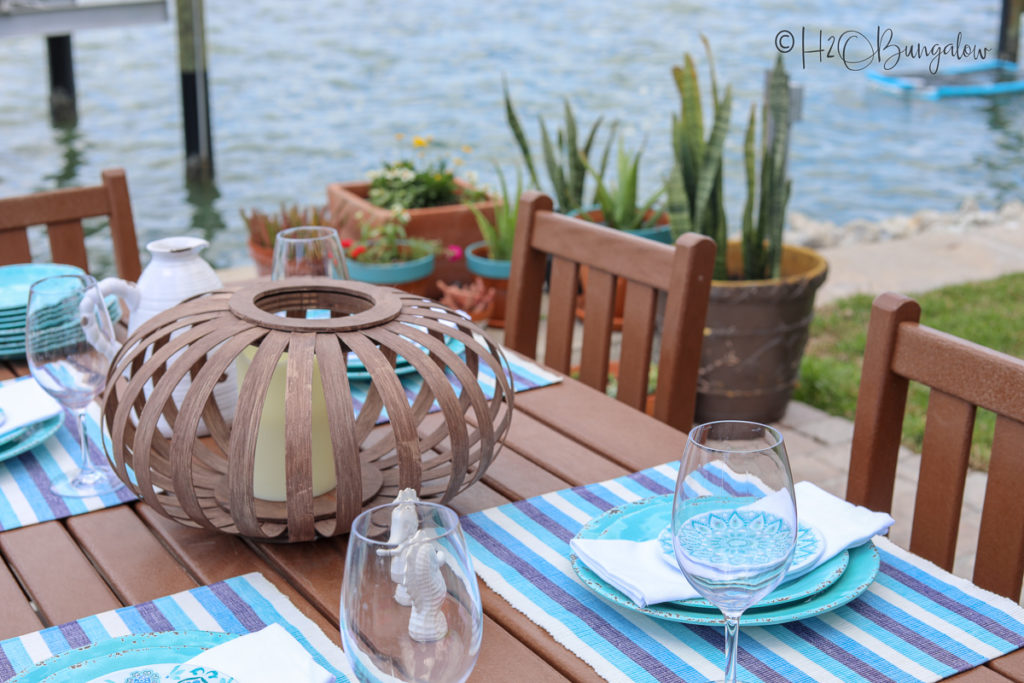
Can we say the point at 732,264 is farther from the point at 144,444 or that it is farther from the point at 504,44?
the point at 504,44

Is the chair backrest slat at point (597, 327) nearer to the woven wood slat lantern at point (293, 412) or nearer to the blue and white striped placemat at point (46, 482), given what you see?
the woven wood slat lantern at point (293, 412)

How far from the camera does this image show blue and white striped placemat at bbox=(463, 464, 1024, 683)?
0.83 metres

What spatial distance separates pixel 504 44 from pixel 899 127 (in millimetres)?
6760

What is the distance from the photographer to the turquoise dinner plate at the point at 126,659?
80 cm

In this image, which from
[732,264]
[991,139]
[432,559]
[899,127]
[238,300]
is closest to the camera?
[432,559]

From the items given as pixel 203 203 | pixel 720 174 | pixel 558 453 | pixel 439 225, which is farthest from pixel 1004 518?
pixel 203 203

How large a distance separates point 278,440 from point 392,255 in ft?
7.70

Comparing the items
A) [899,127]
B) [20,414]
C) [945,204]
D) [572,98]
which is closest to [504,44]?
[572,98]

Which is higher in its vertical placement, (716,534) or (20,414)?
(716,534)

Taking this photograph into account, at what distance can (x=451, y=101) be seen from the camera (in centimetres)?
1092

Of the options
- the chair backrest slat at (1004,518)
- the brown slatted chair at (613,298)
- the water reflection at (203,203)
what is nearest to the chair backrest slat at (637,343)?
the brown slatted chair at (613,298)

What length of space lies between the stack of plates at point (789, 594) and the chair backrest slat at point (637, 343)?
703 mm

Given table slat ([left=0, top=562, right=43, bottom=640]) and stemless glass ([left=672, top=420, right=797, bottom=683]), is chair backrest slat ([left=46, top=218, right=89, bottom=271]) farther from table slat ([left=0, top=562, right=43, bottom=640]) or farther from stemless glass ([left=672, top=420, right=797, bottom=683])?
stemless glass ([left=672, top=420, right=797, bottom=683])

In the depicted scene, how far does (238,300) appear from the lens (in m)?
1.08
